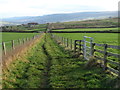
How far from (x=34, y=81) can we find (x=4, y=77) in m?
1.42

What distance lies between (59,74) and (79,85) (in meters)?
2.40

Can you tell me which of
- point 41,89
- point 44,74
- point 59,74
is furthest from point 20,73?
point 41,89

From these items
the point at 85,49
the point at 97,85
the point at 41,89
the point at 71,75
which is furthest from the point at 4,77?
the point at 85,49

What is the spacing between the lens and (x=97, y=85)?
832 centimetres

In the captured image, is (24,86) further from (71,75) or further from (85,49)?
(85,49)

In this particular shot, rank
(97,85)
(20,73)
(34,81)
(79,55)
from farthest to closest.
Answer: (79,55) < (20,73) < (34,81) < (97,85)

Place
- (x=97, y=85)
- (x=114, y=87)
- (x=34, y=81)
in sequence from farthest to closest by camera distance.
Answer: (x=34, y=81) → (x=97, y=85) → (x=114, y=87)

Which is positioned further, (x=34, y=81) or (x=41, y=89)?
(x=34, y=81)

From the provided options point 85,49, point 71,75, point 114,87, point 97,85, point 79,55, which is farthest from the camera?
point 79,55

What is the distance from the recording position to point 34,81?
9.48 metres

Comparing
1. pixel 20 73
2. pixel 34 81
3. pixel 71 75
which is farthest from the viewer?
pixel 20 73

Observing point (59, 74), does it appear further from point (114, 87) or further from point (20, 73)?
point (114, 87)

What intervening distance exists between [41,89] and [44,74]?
2.51 meters

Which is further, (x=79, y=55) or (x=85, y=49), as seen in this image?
(x=79, y=55)
